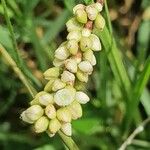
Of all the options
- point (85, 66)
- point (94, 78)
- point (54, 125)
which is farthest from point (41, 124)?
point (94, 78)

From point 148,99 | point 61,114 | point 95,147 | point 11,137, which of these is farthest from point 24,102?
point 61,114

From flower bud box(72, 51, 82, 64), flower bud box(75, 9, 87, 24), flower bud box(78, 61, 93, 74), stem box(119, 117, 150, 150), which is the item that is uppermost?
flower bud box(75, 9, 87, 24)

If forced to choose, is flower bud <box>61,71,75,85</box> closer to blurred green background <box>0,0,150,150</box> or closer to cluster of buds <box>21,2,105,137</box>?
cluster of buds <box>21,2,105,137</box>

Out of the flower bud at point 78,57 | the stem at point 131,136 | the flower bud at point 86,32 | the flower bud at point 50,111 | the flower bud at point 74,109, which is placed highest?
the flower bud at point 86,32

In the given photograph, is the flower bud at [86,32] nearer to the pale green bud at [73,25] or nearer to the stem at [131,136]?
the pale green bud at [73,25]

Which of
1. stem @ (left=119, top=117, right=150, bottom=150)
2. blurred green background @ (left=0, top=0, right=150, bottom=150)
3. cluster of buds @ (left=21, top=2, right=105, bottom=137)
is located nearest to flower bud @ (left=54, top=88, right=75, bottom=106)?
cluster of buds @ (left=21, top=2, right=105, bottom=137)

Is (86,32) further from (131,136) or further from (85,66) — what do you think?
(131,136)

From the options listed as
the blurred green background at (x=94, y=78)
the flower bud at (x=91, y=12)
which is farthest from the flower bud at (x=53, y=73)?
the blurred green background at (x=94, y=78)
